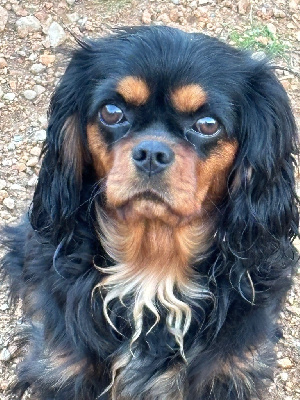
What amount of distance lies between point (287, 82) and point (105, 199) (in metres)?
2.00

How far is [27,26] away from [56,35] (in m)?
0.17

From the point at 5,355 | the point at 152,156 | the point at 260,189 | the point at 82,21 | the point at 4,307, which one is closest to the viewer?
the point at 152,156

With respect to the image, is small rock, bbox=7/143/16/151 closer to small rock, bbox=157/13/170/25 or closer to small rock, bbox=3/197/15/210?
small rock, bbox=3/197/15/210

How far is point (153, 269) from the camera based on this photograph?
2859mm

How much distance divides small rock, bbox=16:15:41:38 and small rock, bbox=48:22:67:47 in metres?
0.08

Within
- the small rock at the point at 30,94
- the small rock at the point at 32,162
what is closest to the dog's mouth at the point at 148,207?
the small rock at the point at 32,162

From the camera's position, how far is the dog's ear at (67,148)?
8.96 ft

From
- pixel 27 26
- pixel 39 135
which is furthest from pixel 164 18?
pixel 39 135

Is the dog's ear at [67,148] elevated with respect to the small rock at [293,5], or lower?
elevated

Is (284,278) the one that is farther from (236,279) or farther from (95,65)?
(95,65)

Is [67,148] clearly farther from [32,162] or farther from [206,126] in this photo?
[32,162]

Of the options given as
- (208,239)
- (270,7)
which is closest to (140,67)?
(208,239)

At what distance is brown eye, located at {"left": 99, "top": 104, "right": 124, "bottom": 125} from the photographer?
257 cm

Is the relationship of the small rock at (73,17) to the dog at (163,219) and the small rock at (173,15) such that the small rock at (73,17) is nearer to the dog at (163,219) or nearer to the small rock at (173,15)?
the small rock at (173,15)
